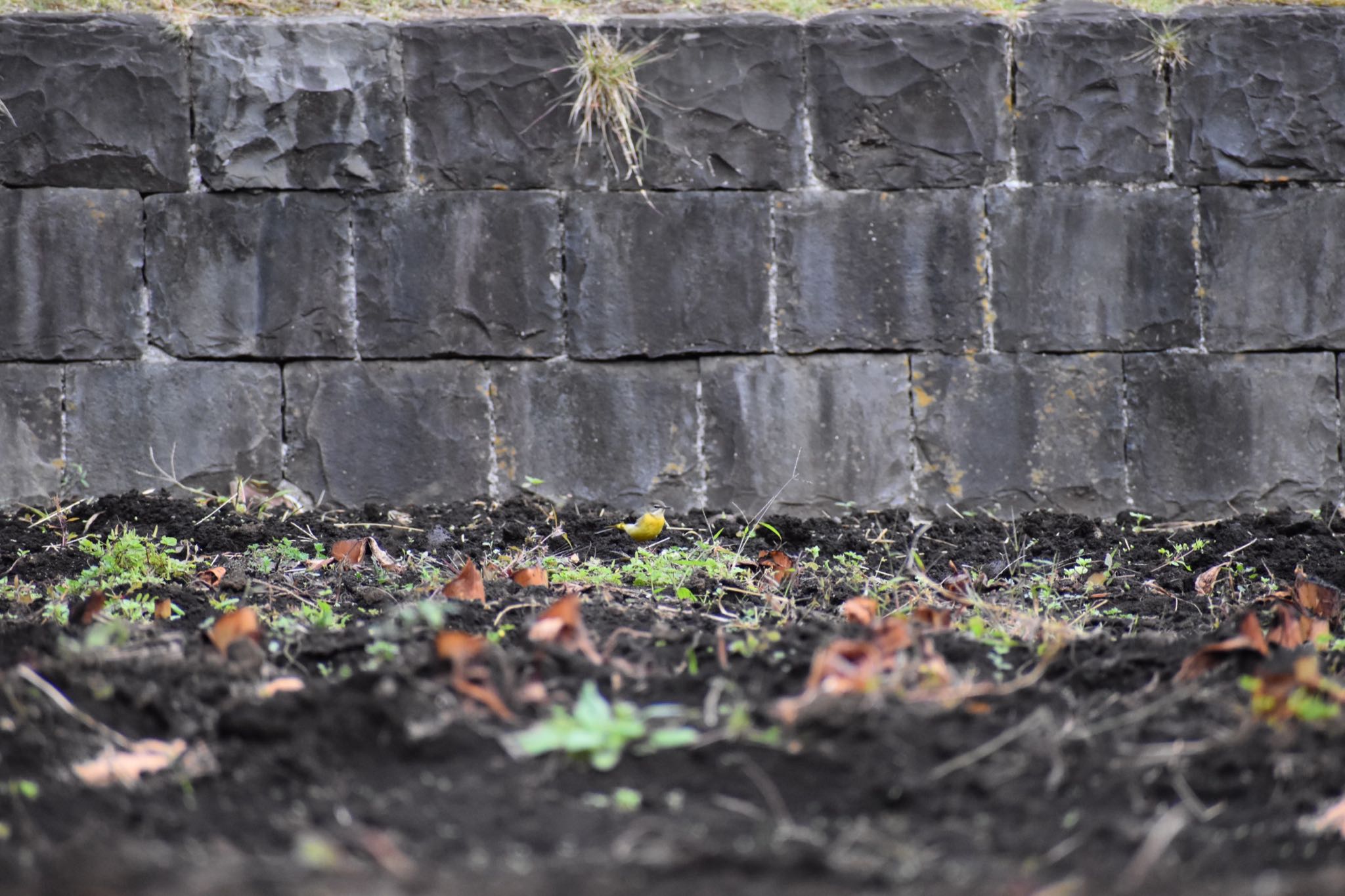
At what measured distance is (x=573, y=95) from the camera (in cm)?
413

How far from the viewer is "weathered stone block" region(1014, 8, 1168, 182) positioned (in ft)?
13.7

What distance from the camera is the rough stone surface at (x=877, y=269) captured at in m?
4.17

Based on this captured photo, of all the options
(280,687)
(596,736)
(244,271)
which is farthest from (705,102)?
(596,736)

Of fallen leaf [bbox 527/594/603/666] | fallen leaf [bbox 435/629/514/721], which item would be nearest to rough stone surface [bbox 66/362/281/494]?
fallen leaf [bbox 527/594/603/666]

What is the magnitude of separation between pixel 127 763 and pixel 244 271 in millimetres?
2940

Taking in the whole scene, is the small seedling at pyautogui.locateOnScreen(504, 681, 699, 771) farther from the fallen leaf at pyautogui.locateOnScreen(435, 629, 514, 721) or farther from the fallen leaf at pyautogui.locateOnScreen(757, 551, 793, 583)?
the fallen leaf at pyautogui.locateOnScreen(757, 551, 793, 583)

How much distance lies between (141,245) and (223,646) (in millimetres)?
2705

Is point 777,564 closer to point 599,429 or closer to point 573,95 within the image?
point 599,429

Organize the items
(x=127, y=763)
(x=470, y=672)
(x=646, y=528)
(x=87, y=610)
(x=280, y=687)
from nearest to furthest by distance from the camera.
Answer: (x=127, y=763)
(x=470, y=672)
(x=280, y=687)
(x=87, y=610)
(x=646, y=528)

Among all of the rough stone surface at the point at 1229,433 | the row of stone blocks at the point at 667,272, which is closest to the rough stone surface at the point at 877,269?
the row of stone blocks at the point at 667,272

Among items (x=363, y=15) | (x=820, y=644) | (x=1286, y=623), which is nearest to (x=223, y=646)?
(x=820, y=644)

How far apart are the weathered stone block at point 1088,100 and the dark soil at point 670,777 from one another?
251 centimetres

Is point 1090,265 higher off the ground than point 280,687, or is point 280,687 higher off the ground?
point 1090,265

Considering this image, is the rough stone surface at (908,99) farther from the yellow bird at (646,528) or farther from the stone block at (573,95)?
the yellow bird at (646,528)
